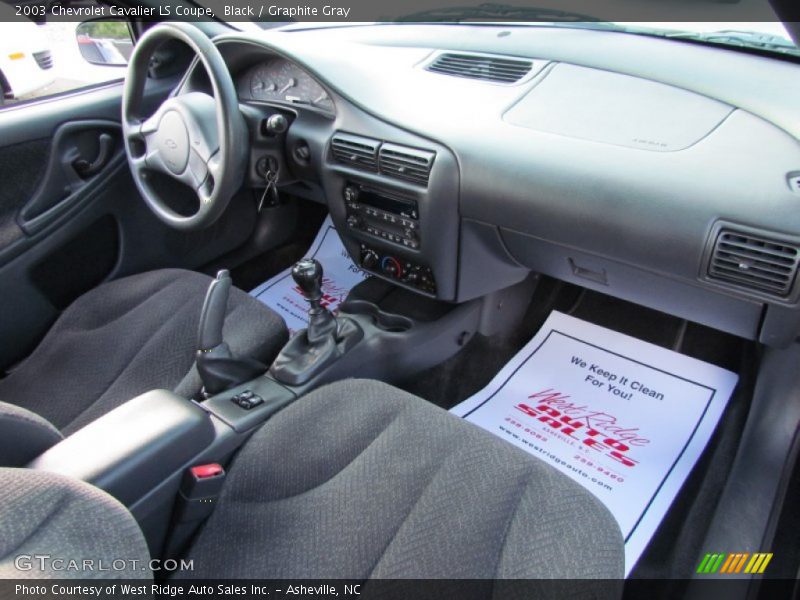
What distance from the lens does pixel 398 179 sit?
131cm

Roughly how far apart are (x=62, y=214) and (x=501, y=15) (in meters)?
1.23

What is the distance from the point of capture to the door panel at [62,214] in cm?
159

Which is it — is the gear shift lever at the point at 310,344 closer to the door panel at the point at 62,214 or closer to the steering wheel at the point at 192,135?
the steering wheel at the point at 192,135

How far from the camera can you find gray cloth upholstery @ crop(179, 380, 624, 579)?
84 cm

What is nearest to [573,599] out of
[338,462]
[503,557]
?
[503,557]

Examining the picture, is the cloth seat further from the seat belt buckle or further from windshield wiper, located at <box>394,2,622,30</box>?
windshield wiper, located at <box>394,2,622,30</box>

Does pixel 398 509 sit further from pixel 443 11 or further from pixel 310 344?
pixel 443 11

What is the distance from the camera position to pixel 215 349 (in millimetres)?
1193

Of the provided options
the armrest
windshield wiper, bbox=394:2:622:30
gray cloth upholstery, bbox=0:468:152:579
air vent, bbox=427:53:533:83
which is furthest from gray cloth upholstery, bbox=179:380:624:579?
windshield wiper, bbox=394:2:622:30

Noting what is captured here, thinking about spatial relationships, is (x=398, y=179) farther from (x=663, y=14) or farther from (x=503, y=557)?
(x=503, y=557)

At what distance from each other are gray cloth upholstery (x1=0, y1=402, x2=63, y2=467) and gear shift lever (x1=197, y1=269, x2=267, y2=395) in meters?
0.40

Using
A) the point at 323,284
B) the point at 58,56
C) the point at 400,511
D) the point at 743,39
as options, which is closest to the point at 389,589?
the point at 400,511

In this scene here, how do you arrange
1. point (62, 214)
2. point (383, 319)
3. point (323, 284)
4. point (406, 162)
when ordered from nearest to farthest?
point (406, 162) < point (383, 319) < point (62, 214) < point (323, 284)

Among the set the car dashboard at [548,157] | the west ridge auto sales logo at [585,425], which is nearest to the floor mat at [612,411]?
the west ridge auto sales logo at [585,425]
